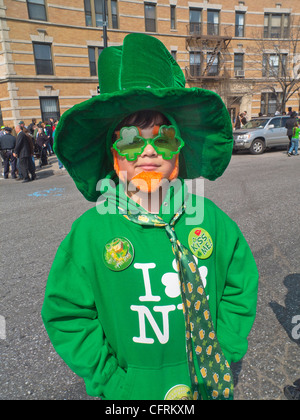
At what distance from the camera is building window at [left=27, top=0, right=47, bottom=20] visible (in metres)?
18.5

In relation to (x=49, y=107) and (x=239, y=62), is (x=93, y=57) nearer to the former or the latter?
(x=49, y=107)

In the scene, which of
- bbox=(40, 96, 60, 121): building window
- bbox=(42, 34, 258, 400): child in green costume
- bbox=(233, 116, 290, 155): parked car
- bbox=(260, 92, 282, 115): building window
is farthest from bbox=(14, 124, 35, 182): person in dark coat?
bbox=(260, 92, 282, 115): building window

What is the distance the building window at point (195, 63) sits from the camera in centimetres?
2483

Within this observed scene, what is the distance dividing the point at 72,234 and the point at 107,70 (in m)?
0.70

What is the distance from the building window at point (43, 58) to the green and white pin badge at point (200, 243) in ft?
70.7

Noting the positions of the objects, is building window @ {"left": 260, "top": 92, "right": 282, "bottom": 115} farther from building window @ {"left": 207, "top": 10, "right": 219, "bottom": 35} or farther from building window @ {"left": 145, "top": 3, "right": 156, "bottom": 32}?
building window @ {"left": 145, "top": 3, "right": 156, "bottom": 32}

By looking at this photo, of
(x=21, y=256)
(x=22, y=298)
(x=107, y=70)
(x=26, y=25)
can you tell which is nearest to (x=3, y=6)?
(x=26, y=25)

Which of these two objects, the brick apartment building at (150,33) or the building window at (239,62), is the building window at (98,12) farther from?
the building window at (239,62)

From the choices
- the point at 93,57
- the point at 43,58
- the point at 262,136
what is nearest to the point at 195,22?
the point at 93,57

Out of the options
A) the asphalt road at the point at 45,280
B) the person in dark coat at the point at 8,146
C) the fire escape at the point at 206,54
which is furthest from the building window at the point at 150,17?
the asphalt road at the point at 45,280

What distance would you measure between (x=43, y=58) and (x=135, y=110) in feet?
70.9

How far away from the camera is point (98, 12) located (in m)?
20.7

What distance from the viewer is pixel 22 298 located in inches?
132

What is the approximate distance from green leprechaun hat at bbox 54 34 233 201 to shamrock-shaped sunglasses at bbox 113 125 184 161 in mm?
86
